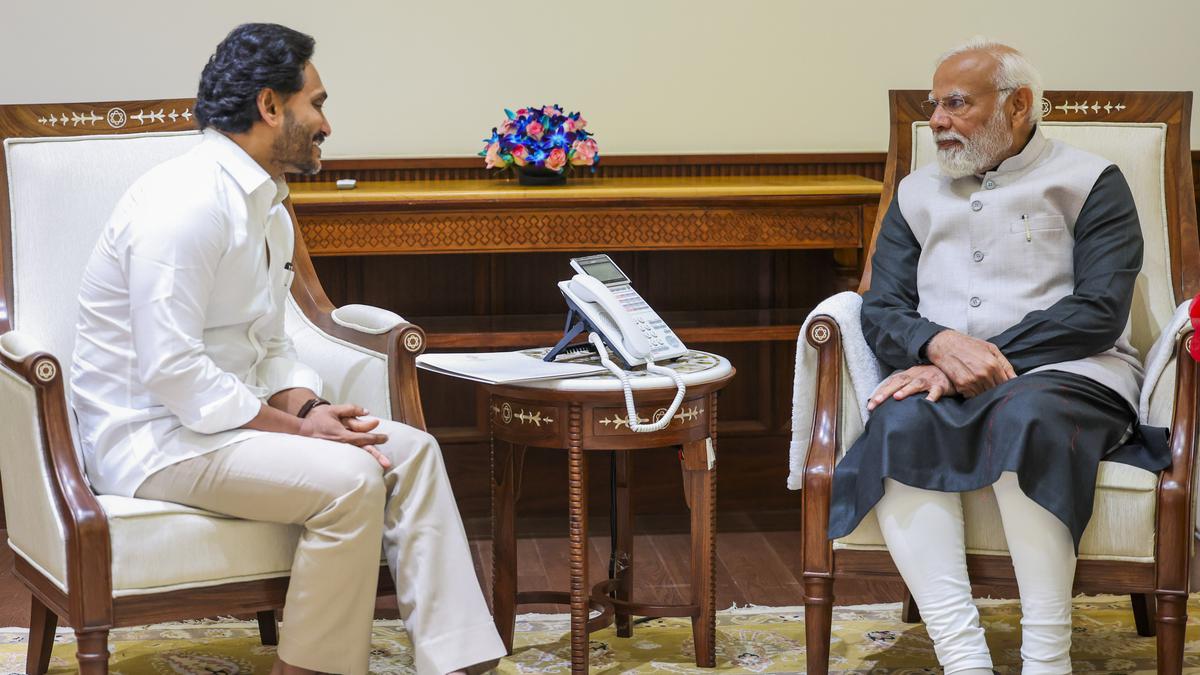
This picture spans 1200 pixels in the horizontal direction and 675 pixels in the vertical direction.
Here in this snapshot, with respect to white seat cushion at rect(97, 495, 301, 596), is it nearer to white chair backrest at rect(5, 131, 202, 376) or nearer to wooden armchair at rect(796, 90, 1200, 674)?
white chair backrest at rect(5, 131, 202, 376)

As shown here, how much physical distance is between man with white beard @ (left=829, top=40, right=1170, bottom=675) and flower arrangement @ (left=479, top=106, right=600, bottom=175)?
1.09 meters

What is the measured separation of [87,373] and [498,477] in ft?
2.91

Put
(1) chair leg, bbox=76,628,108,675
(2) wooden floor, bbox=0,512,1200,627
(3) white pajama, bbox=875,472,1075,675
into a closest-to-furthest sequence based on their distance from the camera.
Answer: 1. (1) chair leg, bbox=76,628,108,675
2. (3) white pajama, bbox=875,472,1075,675
3. (2) wooden floor, bbox=0,512,1200,627

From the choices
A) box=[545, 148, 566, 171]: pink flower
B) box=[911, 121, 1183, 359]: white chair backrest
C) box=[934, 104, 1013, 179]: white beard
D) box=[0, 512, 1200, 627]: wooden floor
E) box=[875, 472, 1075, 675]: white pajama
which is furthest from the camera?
box=[545, 148, 566, 171]: pink flower

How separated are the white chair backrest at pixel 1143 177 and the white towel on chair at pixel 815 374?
1.97 ft

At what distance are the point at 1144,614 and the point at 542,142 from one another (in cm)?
201

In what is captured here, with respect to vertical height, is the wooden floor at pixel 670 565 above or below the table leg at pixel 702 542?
below

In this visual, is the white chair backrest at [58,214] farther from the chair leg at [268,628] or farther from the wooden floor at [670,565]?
the wooden floor at [670,565]

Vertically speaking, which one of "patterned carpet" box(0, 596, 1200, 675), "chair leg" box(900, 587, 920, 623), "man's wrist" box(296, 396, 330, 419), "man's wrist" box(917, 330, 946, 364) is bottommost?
"patterned carpet" box(0, 596, 1200, 675)

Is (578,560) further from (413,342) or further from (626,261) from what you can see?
(626,261)

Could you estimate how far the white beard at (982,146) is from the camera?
9.75ft

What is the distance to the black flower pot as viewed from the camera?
396 centimetres

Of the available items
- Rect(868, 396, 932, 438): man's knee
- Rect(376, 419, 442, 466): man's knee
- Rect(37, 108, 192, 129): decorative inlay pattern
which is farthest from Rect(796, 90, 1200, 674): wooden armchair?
Rect(37, 108, 192, 129): decorative inlay pattern

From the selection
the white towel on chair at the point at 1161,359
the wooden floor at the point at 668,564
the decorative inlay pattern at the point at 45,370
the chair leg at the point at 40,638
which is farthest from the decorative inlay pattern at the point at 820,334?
the chair leg at the point at 40,638
